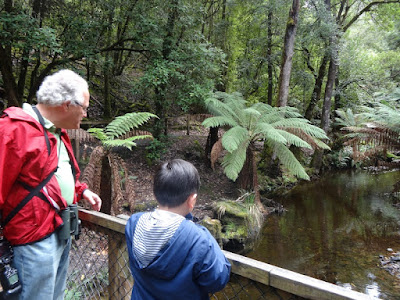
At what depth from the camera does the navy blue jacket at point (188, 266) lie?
103 cm

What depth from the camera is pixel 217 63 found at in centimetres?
811

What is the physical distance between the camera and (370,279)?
173 inches

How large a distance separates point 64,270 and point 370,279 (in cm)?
455

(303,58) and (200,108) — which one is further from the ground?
(303,58)

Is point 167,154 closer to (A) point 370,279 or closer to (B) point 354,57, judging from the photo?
(A) point 370,279

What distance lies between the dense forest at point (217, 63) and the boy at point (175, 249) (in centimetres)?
358

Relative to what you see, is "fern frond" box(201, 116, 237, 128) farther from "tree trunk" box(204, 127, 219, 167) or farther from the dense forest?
"tree trunk" box(204, 127, 219, 167)

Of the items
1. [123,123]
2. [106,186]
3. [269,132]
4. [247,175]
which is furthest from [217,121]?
[106,186]

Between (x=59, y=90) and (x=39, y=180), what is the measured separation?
0.44 metres

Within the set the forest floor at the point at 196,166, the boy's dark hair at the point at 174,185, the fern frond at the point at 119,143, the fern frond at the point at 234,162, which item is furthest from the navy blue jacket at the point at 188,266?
the fern frond at the point at 234,162

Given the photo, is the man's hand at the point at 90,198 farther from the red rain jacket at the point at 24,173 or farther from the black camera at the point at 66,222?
the red rain jacket at the point at 24,173

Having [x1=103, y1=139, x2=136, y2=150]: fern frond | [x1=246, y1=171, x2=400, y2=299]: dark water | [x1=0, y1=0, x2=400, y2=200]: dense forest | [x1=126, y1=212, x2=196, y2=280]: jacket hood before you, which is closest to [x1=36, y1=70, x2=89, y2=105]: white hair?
[x1=126, y1=212, x2=196, y2=280]: jacket hood

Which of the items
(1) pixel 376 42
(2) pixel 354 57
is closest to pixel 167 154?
(2) pixel 354 57

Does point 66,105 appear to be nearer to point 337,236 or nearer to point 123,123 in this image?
point 123,123
